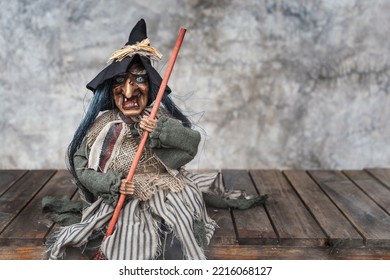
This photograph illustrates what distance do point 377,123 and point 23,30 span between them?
2.38m

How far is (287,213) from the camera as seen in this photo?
2.99 metres

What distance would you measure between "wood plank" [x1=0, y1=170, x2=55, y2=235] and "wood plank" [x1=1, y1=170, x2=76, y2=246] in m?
0.03

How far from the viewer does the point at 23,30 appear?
4.04m

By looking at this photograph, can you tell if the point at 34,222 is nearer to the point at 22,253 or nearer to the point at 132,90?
the point at 22,253

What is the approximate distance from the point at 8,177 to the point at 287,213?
1.61 m

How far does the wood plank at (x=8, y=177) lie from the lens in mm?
3402

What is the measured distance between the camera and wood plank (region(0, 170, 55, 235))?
295 centimetres

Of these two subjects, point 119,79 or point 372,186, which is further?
point 372,186

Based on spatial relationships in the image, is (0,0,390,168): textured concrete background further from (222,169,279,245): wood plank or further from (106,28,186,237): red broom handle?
(106,28,186,237): red broom handle

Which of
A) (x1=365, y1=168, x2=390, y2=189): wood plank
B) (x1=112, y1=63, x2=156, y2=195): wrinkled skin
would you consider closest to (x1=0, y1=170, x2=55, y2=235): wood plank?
(x1=112, y1=63, x2=156, y2=195): wrinkled skin

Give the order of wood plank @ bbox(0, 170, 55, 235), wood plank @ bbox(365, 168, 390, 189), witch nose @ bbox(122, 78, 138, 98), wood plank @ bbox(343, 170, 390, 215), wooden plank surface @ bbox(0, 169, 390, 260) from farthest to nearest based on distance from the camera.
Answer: wood plank @ bbox(365, 168, 390, 189) → wood plank @ bbox(343, 170, 390, 215) → wood plank @ bbox(0, 170, 55, 235) → wooden plank surface @ bbox(0, 169, 390, 260) → witch nose @ bbox(122, 78, 138, 98)

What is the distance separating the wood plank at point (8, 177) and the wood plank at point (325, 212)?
5.03 ft

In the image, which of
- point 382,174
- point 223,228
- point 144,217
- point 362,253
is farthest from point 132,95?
point 382,174
